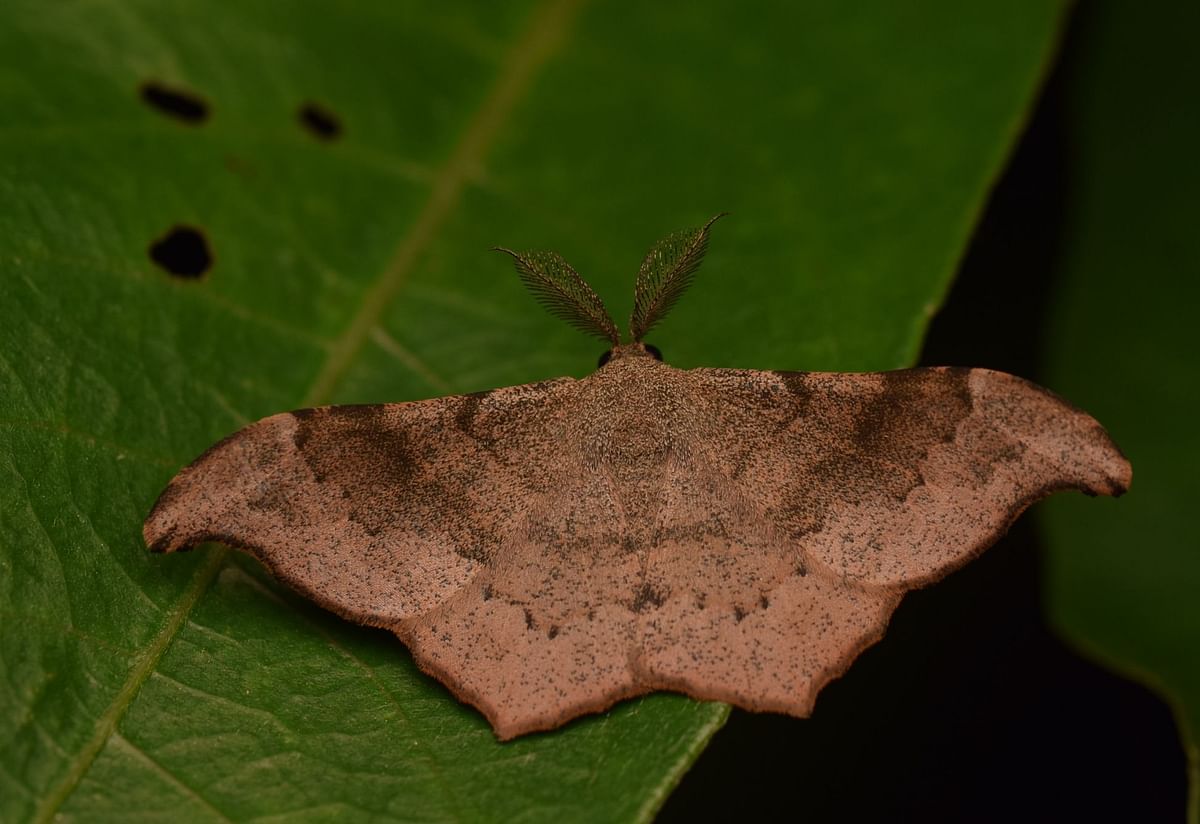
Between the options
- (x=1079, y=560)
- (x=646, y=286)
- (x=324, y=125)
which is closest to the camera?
(x=646, y=286)

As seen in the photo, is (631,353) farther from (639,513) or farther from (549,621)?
(549,621)

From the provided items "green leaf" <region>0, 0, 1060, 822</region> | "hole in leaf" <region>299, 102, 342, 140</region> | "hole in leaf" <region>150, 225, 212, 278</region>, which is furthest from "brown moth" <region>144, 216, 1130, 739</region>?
"hole in leaf" <region>299, 102, 342, 140</region>

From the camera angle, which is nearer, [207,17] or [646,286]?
[646,286]

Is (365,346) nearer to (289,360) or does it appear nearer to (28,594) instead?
(289,360)

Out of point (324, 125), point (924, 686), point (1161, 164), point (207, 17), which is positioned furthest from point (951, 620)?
point (207, 17)

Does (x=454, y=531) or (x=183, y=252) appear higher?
(x=183, y=252)

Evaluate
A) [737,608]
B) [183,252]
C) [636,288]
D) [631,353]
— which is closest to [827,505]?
Result: [737,608]

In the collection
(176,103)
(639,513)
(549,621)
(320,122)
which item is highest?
(320,122)
